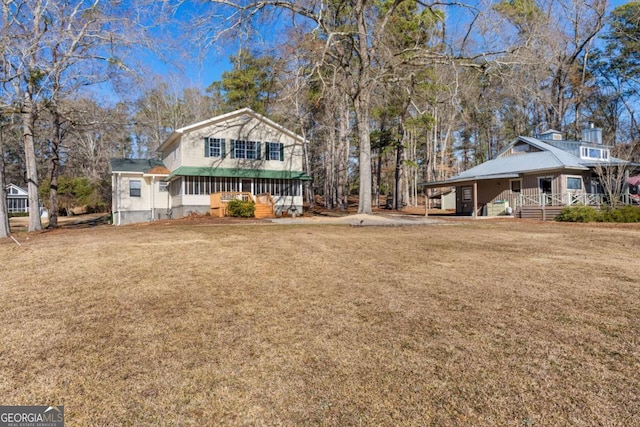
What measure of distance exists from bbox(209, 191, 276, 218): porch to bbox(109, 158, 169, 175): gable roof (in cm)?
516

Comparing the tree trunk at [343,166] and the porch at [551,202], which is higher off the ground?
the tree trunk at [343,166]

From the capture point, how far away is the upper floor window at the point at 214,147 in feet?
69.1

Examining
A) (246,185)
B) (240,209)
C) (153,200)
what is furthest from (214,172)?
(153,200)

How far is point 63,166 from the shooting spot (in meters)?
39.8

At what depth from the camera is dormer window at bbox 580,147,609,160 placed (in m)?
23.2

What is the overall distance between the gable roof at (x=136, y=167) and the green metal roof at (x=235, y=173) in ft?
5.97

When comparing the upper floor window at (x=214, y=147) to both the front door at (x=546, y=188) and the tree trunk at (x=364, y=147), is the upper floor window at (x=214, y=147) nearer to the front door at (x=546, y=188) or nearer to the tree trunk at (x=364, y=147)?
the tree trunk at (x=364, y=147)

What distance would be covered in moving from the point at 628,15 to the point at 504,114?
12.3 m

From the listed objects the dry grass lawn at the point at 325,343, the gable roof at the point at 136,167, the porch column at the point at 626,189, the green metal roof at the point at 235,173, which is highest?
the gable roof at the point at 136,167

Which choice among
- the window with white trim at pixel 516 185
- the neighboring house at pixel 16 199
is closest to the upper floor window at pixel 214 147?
the window with white trim at pixel 516 185

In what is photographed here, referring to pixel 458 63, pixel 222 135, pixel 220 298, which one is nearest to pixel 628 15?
pixel 458 63

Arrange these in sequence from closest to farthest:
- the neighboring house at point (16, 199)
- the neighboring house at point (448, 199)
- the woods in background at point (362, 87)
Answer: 1. the woods in background at point (362, 87)
2. the neighboring house at point (448, 199)
3. the neighboring house at point (16, 199)

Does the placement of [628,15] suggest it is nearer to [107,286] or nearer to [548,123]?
[548,123]

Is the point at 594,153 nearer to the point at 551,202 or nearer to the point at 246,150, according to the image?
the point at 551,202
